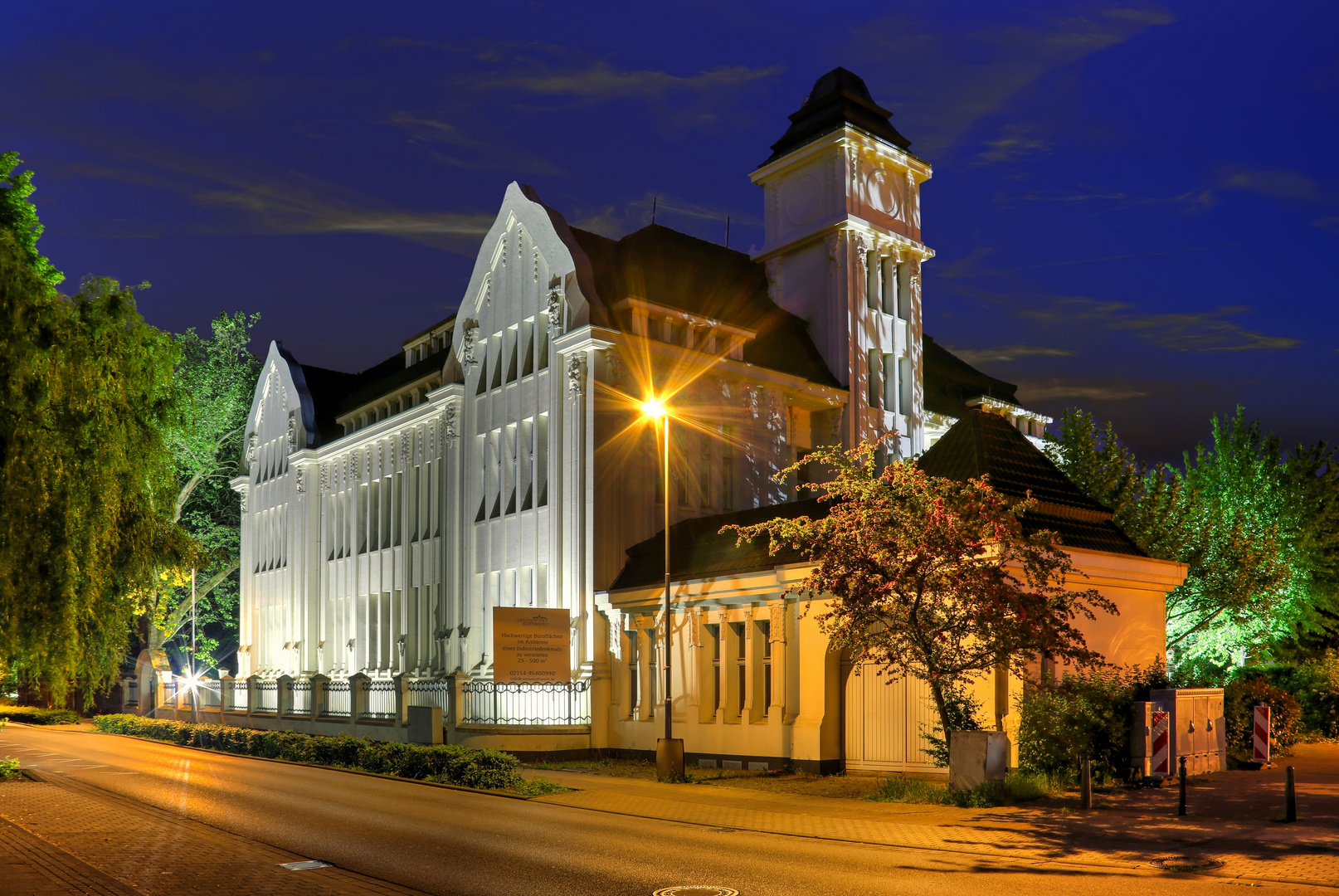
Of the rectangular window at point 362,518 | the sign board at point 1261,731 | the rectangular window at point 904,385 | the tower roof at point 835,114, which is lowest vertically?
the sign board at point 1261,731

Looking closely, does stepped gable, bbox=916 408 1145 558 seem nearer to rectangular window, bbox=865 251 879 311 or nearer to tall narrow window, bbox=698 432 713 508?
tall narrow window, bbox=698 432 713 508

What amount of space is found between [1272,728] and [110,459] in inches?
928

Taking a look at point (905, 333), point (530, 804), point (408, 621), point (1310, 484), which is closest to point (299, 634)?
point (408, 621)

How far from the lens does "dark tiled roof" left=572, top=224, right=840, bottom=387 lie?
3375cm

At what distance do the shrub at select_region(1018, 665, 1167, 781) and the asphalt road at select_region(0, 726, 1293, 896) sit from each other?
5.93 m

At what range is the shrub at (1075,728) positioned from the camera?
1859 centimetres

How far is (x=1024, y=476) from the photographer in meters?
23.3

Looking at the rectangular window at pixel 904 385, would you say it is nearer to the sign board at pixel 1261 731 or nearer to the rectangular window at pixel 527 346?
the rectangular window at pixel 527 346

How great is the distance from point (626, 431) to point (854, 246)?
11560mm

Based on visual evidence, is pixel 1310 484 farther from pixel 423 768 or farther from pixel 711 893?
pixel 711 893

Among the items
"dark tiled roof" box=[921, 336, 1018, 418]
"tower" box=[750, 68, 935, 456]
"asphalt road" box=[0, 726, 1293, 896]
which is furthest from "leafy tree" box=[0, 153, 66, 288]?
"dark tiled roof" box=[921, 336, 1018, 418]

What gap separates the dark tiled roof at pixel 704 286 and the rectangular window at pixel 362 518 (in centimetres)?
1492

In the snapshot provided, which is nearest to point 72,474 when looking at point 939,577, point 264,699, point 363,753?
point 363,753

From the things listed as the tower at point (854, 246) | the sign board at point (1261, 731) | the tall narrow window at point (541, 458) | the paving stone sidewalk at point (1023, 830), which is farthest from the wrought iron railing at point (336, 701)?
the sign board at point (1261, 731)
